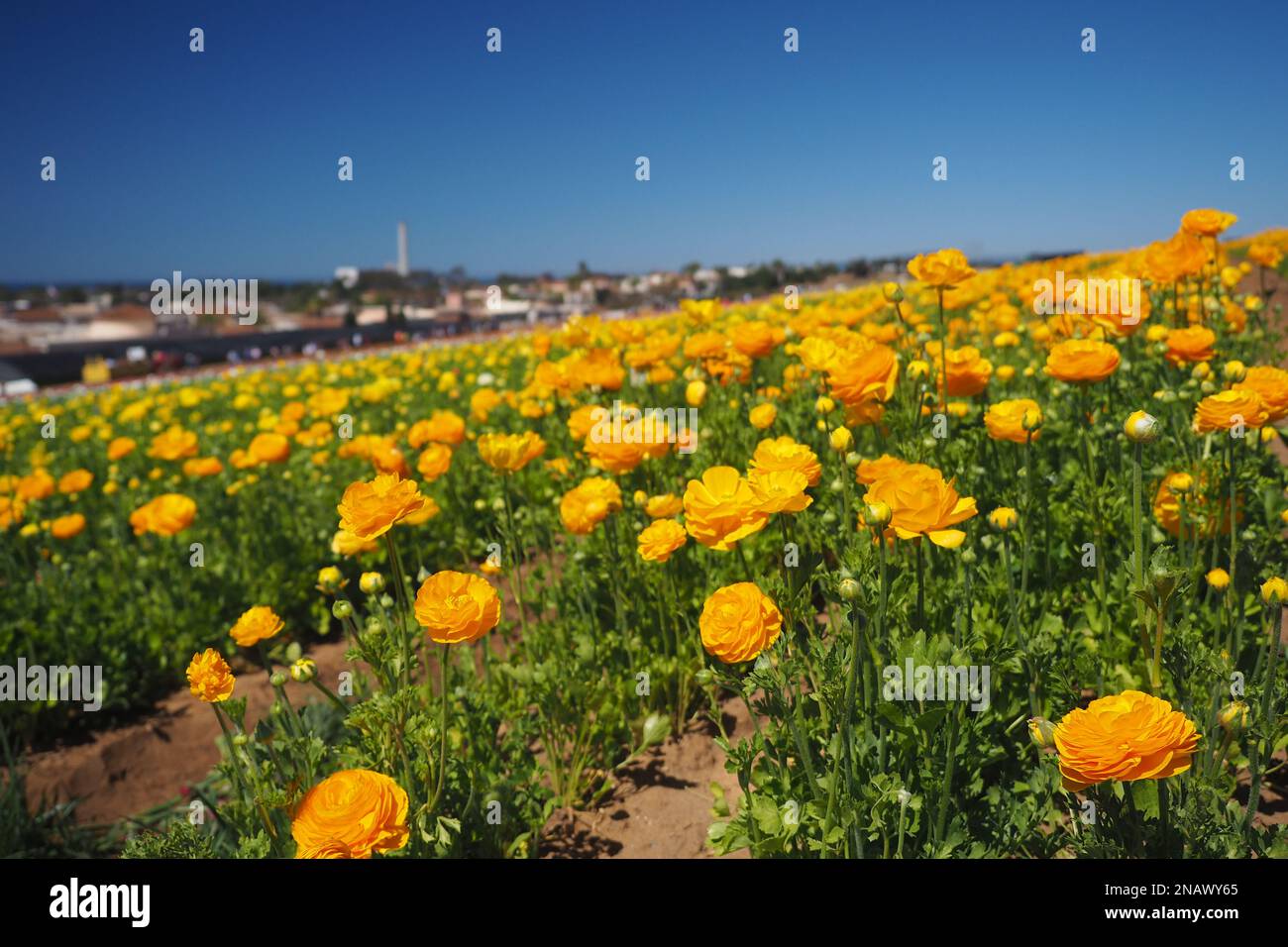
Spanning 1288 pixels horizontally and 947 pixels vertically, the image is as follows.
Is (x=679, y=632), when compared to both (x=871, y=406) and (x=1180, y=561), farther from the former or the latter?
(x=1180, y=561)

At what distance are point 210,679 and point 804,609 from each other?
1.12m

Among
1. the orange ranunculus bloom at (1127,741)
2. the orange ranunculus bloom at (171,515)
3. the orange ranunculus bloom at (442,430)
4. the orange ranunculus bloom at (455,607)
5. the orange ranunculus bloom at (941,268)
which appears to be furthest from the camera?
the orange ranunculus bloom at (171,515)

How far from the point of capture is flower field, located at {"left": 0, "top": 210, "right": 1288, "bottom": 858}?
1266mm

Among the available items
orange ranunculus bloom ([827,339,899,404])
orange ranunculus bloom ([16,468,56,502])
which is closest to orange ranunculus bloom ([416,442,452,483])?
orange ranunculus bloom ([827,339,899,404])

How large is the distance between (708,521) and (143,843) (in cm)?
121

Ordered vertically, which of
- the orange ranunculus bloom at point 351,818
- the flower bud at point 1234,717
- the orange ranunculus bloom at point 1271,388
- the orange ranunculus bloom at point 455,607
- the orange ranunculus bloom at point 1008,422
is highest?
the orange ranunculus bloom at point 1271,388

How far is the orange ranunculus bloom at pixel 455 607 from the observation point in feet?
4.45

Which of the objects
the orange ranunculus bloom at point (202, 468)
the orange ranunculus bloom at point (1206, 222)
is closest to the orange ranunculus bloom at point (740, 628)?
the orange ranunculus bloom at point (1206, 222)

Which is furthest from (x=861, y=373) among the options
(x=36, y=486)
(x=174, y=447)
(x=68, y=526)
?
(x=36, y=486)

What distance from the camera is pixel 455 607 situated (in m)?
1.38

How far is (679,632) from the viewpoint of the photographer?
7.90 ft

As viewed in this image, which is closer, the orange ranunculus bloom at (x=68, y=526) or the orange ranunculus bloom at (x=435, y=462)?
the orange ranunculus bloom at (x=435, y=462)

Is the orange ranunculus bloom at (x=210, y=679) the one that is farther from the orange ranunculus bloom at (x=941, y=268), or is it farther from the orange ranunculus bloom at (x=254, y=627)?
the orange ranunculus bloom at (x=941, y=268)

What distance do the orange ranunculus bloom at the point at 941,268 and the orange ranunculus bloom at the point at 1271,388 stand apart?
75 cm
